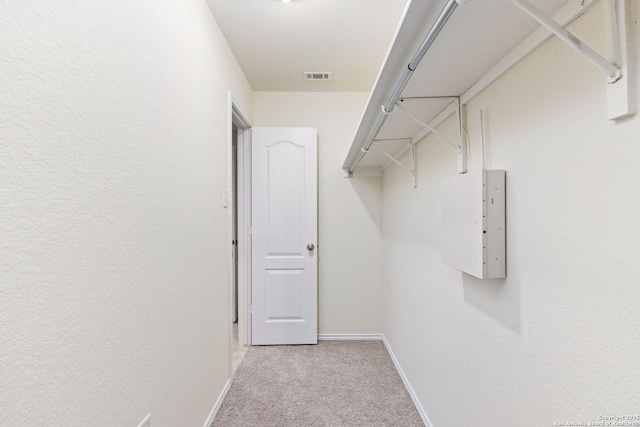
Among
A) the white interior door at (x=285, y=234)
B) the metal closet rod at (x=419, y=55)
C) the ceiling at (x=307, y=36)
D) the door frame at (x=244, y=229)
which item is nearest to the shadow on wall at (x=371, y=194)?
the white interior door at (x=285, y=234)

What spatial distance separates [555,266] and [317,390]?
1.83 meters

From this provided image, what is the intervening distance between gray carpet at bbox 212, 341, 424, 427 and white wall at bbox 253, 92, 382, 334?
0.38m

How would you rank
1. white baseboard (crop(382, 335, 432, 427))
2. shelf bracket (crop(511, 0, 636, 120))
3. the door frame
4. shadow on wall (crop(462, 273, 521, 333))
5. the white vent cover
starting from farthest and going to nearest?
the door frame < the white vent cover < white baseboard (crop(382, 335, 432, 427)) < shadow on wall (crop(462, 273, 521, 333)) < shelf bracket (crop(511, 0, 636, 120))

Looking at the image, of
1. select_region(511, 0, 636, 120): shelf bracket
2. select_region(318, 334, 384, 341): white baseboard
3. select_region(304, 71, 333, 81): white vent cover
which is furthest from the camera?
select_region(318, 334, 384, 341): white baseboard

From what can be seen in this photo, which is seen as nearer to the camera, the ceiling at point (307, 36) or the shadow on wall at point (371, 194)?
the ceiling at point (307, 36)

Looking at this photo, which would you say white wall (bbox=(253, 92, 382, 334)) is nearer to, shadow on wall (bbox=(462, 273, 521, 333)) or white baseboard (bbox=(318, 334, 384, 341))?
white baseboard (bbox=(318, 334, 384, 341))

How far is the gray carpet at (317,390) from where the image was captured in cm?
175

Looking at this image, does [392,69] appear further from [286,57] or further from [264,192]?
[264,192]

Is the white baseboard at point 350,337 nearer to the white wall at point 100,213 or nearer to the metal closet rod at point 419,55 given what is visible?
the white wall at point 100,213

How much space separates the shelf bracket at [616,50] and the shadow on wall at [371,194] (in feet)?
7.60

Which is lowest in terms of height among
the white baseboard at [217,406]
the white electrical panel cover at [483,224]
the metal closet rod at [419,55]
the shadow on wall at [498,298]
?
the white baseboard at [217,406]

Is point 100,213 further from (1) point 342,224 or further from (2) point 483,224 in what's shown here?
(1) point 342,224

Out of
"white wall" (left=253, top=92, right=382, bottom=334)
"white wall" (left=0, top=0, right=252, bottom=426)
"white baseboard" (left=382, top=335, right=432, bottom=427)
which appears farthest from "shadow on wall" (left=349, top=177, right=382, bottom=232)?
"white wall" (left=0, top=0, right=252, bottom=426)

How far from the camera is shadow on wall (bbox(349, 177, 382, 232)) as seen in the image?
2.91 meters
